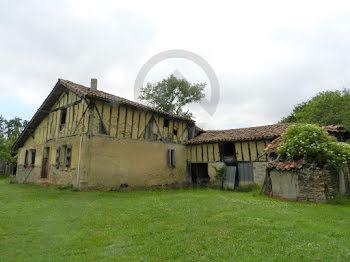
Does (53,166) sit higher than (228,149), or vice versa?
(228,149)

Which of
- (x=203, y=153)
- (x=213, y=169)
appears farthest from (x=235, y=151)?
(x=203, y=153)

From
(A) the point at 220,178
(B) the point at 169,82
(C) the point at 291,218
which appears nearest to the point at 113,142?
(A) the point at 220,178

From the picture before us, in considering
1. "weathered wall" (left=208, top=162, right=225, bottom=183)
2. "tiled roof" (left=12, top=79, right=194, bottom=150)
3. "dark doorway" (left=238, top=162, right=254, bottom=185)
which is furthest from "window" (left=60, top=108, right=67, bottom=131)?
"dark doorway" (left=238, top=162, right=254, bottom=185)

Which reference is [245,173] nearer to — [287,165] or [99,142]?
[287,165]

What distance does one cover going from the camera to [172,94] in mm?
25125

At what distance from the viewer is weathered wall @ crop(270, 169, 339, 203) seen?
7359mm

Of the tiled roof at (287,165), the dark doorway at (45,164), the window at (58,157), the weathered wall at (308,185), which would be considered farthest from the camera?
the dark doorway at (45,164)

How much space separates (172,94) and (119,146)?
49.8 ft

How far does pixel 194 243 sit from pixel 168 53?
7644 mm

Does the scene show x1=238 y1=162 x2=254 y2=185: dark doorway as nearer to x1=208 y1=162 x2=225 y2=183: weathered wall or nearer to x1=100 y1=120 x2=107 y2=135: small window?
x1=208 y1=162 x2=225 y2=183: weathered wall

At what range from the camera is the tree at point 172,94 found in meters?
24.9

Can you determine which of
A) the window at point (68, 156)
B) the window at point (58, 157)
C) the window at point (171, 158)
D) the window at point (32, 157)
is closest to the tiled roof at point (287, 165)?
the window at point (171, 158)

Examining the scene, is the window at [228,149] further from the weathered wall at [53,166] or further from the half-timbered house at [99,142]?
the weathered wall at [53,166]

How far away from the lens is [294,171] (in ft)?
26.3
